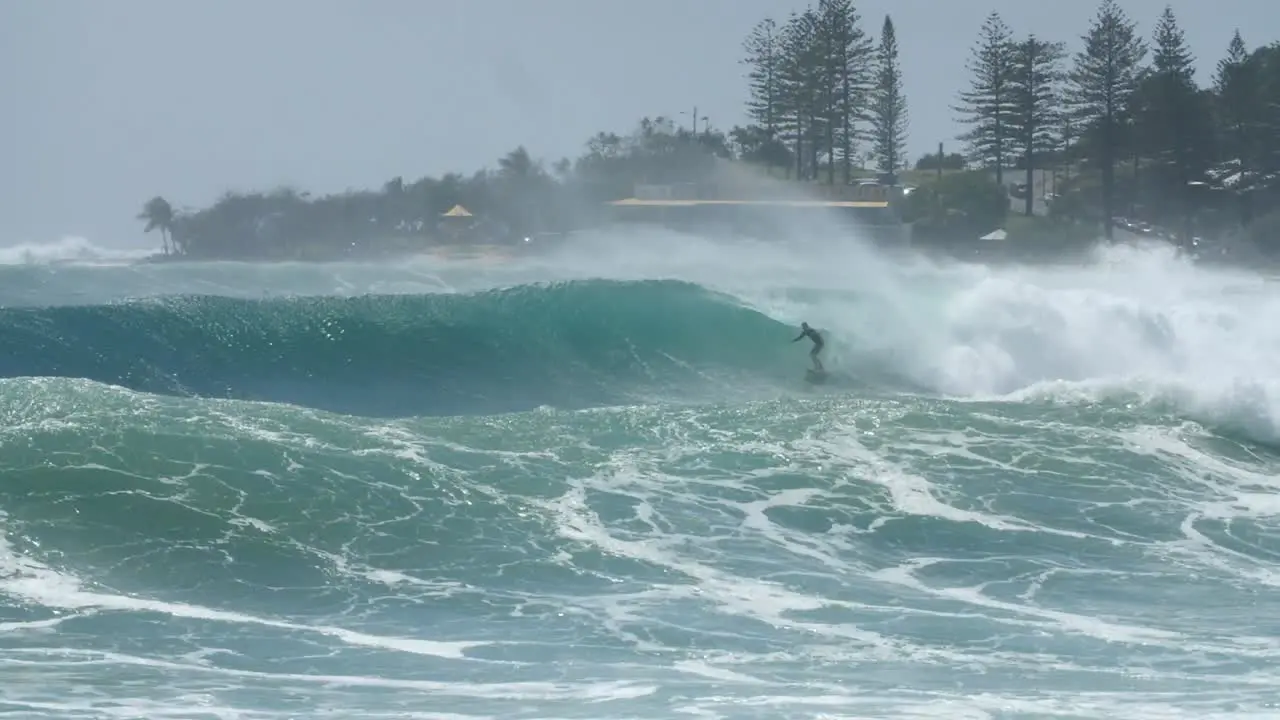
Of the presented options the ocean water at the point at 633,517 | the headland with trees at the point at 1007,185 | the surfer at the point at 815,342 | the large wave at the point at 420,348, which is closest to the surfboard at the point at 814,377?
the surfer at the point at 815,342

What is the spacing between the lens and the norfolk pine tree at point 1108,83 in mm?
46531

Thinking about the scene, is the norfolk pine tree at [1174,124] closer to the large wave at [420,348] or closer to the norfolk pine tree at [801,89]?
the norfolk pine tree at [801,89]

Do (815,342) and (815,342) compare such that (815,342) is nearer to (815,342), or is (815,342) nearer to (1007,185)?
(815,342)

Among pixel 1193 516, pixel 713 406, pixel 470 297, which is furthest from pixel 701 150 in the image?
pixel 1193 516

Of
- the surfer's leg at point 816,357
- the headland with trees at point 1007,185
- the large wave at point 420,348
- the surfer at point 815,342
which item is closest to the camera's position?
the large wave at point 420,348

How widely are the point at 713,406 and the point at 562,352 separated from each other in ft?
18.0

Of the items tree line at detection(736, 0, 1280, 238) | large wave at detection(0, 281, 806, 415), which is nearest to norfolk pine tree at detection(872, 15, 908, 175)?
tree line at detection(736, 0, 1280, 238)

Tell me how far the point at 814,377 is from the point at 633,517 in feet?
29.6

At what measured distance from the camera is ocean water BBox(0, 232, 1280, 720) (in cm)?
984

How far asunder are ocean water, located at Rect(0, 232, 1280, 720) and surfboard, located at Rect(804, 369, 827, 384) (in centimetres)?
25

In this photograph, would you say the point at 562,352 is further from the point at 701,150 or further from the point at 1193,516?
the point at 701,150

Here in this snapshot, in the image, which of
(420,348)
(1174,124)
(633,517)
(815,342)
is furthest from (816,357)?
(1174,124)

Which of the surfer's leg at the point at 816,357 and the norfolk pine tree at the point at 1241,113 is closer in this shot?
the surfer's leg at the point at 816,357

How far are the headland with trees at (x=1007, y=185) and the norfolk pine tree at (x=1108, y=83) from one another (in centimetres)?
4
